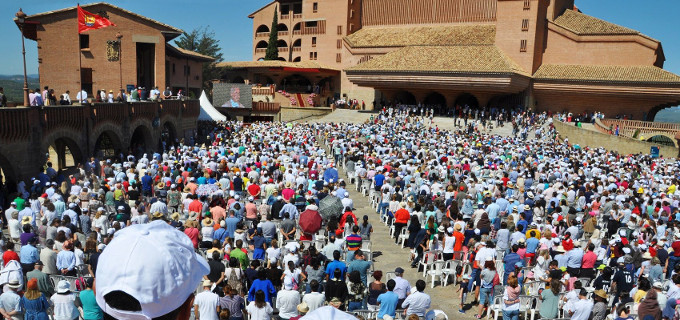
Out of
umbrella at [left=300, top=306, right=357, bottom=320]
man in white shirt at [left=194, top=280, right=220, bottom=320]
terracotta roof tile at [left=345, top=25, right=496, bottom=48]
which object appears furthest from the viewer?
terracotta roof tile at [left=345, top=25, right=496, bottom=48]

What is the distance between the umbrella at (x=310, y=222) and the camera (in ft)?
40.6

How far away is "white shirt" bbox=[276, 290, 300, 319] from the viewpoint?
7.95 m

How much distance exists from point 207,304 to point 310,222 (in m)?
5.15

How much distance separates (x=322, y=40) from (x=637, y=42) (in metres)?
32.6

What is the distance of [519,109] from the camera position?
45.7m

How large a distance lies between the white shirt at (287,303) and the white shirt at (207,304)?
1.01 meters

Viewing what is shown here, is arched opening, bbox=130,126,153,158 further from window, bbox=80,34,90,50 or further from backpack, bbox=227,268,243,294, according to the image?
backpack, bbox=227,268,243,294

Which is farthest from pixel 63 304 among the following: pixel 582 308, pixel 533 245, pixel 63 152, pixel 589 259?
pixel 63 152

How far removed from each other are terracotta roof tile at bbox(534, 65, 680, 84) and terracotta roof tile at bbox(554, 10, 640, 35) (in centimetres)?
307

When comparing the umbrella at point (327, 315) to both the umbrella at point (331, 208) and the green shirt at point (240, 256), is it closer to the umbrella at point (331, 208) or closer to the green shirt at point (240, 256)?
the green shirt at point (240, 256)

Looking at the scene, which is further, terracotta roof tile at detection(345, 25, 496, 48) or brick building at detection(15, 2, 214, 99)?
Answer: terracotta roof tile at detection(345, 25, 496, 48)

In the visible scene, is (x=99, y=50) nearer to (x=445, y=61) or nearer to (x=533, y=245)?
(x=445, y=61)

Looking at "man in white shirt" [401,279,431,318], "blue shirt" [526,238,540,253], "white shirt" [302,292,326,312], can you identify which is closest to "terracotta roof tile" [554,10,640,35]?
"blue shirt" [526,238,540,253]

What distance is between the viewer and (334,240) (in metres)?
10.6
